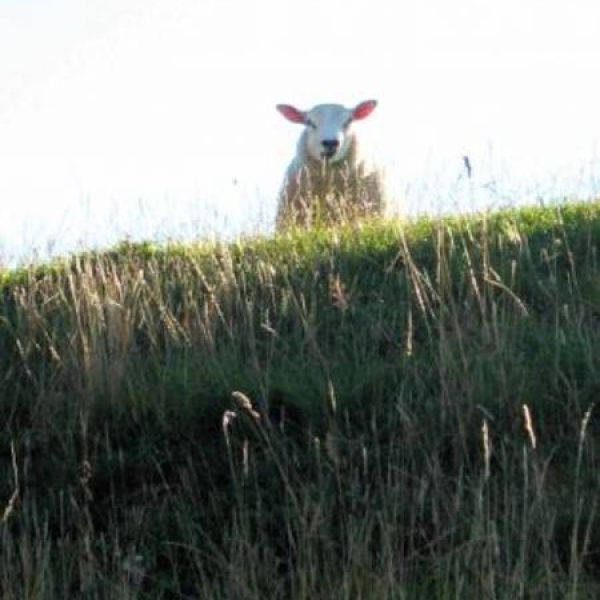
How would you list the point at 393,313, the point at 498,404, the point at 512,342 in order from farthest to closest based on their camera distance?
1. the point at 393,313
2. the point at 512,342
3. the point at 498,404

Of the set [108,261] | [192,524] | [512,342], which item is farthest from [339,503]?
[108,261]

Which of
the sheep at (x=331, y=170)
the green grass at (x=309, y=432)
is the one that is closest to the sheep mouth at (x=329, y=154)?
the sheep at (x=331, y=170)

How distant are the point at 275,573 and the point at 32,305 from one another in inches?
124

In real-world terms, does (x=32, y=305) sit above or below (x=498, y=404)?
above

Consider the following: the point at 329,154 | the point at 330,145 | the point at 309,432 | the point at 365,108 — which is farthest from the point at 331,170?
the point at 309,432

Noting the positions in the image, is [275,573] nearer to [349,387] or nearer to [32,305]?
[349,387]

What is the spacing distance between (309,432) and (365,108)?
394 inches

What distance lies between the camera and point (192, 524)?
598 cm

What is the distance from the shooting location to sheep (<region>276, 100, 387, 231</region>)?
12904 millimetres

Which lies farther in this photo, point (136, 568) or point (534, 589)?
point (136, 568)

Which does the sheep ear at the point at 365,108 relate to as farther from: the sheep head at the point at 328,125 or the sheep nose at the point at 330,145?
the sheep nose at the point at 330,145

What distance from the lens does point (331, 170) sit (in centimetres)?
1412

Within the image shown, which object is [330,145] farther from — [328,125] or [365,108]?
[365,108]

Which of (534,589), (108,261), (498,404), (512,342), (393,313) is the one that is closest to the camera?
(534,589)
